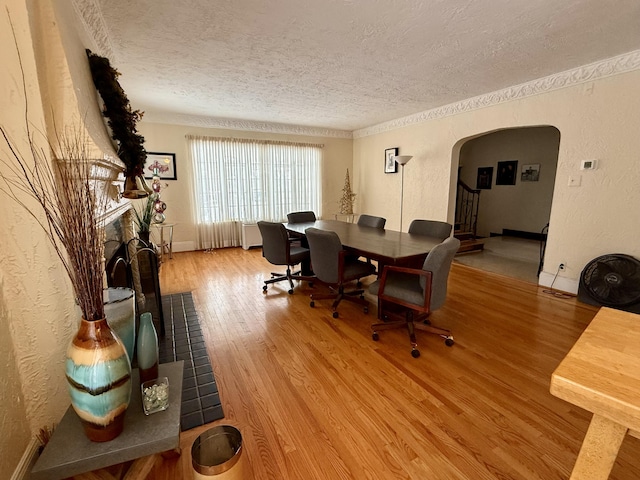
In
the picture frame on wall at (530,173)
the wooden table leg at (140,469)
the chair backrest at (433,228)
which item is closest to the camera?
the wooden table leg at (140,469)

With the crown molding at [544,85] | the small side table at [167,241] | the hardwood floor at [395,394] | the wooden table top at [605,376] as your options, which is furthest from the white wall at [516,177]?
the small side table at [167,241]

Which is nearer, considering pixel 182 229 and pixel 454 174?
pixel 454 174

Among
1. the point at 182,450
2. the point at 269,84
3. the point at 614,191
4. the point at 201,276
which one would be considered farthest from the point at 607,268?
the point at 201,276

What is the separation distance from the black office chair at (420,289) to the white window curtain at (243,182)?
13.3 ft

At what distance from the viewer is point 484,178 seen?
23.9 feet

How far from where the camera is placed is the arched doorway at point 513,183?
6.16m

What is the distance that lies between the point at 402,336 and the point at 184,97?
420 cm

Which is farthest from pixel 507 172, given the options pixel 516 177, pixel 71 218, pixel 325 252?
pixel 71 218

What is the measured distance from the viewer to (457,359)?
84.8 inches

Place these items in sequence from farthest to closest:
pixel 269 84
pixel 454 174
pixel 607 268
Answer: pixel 454 174 → pixel 269 84 → pixel 607 268

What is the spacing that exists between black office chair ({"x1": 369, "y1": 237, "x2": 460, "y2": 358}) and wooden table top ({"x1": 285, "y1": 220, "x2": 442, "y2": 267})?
0.14 m

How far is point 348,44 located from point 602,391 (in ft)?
9.21

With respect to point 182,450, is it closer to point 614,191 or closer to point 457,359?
point 457,359

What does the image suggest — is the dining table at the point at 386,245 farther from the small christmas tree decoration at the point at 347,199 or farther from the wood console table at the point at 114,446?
the small christmas tree decoration at the point at 347,199
